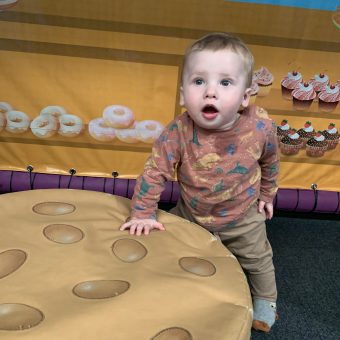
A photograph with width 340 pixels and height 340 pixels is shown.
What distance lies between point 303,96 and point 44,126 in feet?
3.44

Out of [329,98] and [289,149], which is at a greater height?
[329,98]

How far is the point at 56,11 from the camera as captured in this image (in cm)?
143

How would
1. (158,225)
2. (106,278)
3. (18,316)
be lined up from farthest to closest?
1. (158,225)
2. (106,278)
3. (18,316)

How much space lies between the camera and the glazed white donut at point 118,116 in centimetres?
163

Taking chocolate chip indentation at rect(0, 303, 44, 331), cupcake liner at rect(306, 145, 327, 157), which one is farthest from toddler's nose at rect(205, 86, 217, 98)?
cupcake liner at rect(306, 145, 327, 157)

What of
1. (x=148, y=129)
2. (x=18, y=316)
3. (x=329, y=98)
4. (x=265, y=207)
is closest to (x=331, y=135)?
(x=329, y=98)

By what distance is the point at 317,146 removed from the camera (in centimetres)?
172

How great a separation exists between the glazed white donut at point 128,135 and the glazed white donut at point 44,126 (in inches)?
10.2

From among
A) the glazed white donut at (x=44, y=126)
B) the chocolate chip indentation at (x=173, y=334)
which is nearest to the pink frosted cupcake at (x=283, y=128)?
the glazed white donut at (x=44, y=126)

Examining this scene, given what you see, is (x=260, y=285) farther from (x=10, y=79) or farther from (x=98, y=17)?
(x=10, y=79)

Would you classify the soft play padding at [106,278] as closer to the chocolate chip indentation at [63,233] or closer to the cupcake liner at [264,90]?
the chocolate chip indentation at [63,233]

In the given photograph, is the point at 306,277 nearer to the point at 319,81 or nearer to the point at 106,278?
the point at 319,81

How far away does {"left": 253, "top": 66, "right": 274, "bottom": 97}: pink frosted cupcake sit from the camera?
1.56 meters

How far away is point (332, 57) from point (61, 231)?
3.93 ft
